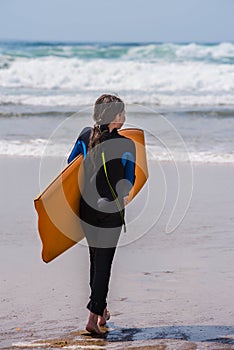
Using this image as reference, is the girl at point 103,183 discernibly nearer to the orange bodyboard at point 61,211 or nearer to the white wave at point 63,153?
the orange bodyboard at point 61,211

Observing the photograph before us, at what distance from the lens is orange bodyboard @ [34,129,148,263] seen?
4227 mm

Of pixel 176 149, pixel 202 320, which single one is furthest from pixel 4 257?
pixel 176 149

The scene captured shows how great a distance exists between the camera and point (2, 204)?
7.64 metres

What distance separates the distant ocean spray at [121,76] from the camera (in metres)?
22.2

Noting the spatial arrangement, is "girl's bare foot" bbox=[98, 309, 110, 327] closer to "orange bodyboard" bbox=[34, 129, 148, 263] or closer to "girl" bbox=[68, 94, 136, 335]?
"girl" bbox=[68, 94, 136, 335]

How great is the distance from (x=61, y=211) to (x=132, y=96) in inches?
750

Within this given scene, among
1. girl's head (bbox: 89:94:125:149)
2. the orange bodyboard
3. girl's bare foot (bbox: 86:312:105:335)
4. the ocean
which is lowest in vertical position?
girl's bare foot (bbox: 86:312:105:335)

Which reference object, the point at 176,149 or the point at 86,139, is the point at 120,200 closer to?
the point at 86,139

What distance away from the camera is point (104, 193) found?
4.25 m

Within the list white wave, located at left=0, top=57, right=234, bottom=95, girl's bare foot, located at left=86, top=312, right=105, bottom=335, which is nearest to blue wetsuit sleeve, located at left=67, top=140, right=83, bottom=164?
girl's bare foot, located at left=86, top=312, right=105, bottom=335

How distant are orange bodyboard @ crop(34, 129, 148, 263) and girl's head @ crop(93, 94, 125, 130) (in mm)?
236

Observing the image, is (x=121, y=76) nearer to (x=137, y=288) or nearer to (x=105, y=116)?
(x=137, y=288)

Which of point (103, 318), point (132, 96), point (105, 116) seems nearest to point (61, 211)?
point (105, 116)

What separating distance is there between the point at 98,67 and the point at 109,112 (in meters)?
27.8
